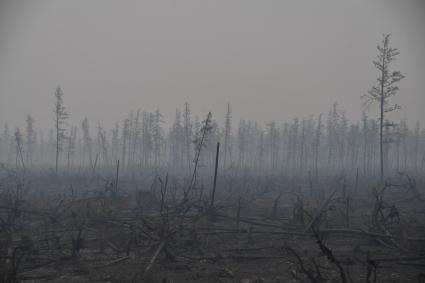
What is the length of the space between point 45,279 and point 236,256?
462cm

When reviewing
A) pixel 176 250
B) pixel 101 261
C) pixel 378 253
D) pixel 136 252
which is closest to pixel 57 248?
pixel 101 261

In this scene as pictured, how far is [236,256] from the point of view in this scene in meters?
9.08

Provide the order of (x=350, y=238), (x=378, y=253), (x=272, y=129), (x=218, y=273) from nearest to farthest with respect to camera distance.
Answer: (x=218, y=273), (x=378, y=253), (x=350, y=238), (x=272, y=129)

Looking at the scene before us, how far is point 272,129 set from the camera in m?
73.0

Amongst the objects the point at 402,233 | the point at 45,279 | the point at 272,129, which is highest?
the point at 272,129

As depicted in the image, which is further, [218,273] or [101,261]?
[101,261]

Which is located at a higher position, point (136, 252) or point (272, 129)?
point (272, 129)

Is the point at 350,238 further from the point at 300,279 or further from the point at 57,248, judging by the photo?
the point at 57,248

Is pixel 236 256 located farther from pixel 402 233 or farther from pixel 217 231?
pixel 402 233

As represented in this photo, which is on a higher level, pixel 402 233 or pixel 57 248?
pixel 402 233

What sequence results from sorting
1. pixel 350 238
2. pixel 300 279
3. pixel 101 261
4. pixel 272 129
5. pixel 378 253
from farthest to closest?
pixel 272 129, pixel 350 238, pixel 378 253, pixel 101 261, pixel 300 279

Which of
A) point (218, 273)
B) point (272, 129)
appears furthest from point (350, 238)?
point (272, 129)

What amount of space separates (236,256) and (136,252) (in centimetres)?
275

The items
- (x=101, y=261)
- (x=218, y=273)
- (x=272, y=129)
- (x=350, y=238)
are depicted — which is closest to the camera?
(x=218, y=273)
